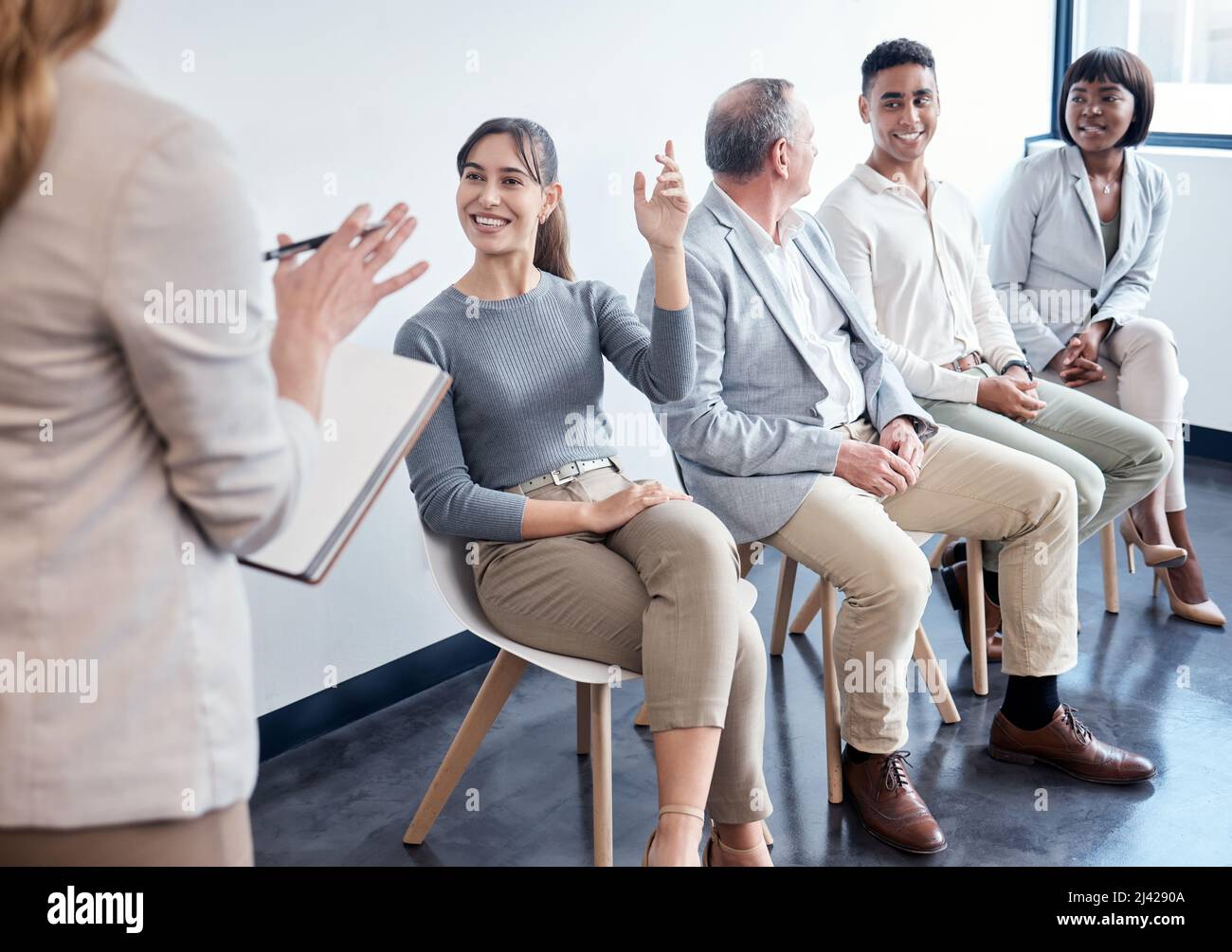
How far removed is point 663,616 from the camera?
2.00 m

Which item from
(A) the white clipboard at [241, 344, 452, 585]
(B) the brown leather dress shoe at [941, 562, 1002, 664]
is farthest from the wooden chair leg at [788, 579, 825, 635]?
(A) the white clipboard at [241, 344, 452, 585]

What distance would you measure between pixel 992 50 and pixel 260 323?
4144mm

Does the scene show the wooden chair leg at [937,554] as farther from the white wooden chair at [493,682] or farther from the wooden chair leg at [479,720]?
the wooden chair leg at [479,720]

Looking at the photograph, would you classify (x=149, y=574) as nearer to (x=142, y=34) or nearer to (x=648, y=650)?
(x=648, y=650)

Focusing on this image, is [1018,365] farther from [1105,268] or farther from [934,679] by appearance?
[934,679]

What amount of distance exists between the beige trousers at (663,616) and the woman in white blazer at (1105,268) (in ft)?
5.53

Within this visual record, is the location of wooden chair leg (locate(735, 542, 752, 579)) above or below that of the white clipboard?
below

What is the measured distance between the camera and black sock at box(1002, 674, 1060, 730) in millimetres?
2582

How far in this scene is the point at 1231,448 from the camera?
444 centimetres

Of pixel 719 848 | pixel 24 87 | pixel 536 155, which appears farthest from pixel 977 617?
pixel 24 87

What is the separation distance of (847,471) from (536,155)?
0.91 meters

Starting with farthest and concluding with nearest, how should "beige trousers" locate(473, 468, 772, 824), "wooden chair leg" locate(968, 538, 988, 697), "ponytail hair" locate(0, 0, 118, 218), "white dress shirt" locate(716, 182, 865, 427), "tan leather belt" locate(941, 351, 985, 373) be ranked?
"tan leather belt" locate(941, 351, 985, 373), "wooden chair leg" locate(968, 538, 988, 697), "white dress shirt" locate(716, 182, 865, 427), "beige trousers" locate(473, 468, 772, 824), "ponytail hair" locate(0, 0, 118, 218)

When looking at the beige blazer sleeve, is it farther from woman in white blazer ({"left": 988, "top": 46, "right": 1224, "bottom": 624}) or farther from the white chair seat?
woman in white blazer ({"left": 988, "top": 46, "right": 1224, "bottom": 624})
